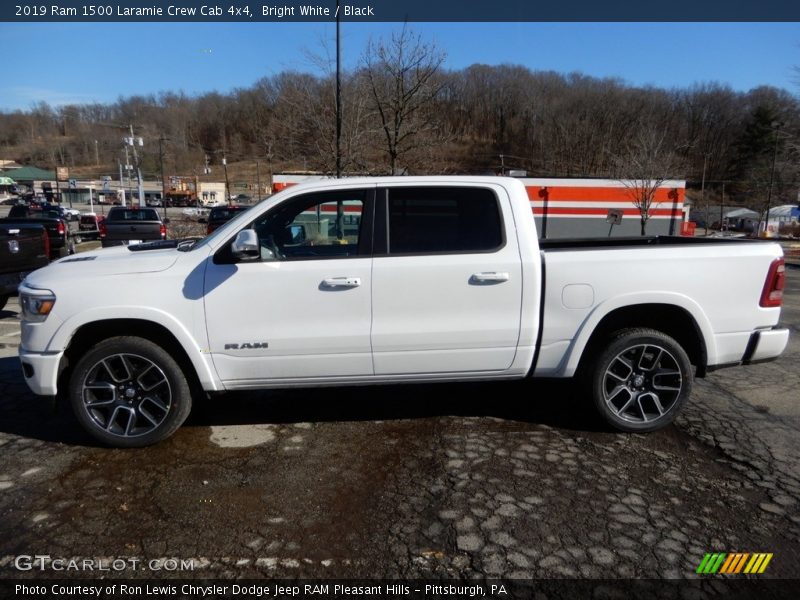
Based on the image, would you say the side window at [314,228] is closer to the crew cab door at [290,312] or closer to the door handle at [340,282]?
the crew cab door at [290,312]

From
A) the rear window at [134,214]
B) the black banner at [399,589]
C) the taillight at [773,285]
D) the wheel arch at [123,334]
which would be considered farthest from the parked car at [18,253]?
the rear window at [134,214]

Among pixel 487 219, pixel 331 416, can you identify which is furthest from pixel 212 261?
pixel 487 219

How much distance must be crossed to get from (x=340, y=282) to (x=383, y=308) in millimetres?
349

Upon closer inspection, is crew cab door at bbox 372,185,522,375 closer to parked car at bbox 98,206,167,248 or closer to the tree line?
parked car at bbox 98,206,167,248

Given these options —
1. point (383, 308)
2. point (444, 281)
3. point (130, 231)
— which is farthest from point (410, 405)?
point (130, 231)

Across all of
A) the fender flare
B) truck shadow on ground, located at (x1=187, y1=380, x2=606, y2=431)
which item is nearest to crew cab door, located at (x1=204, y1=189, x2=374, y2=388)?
truck shadow on ground, located at (x1=187, y1=380, x2=606, y2=431)

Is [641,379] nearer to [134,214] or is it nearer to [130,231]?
[130,231]

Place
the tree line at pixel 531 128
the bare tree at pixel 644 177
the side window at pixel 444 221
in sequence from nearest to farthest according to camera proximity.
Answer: the side window at pixel 444 221
the bare tree at pixel 644 177
the tree line at pixel 531 128

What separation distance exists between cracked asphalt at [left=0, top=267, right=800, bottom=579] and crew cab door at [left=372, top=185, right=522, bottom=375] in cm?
65

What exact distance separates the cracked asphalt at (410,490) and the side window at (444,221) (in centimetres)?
140

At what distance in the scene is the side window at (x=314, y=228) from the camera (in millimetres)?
4059

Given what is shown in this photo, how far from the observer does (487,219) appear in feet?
13.5

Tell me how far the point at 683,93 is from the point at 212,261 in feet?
407

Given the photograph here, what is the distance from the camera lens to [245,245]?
371cm
